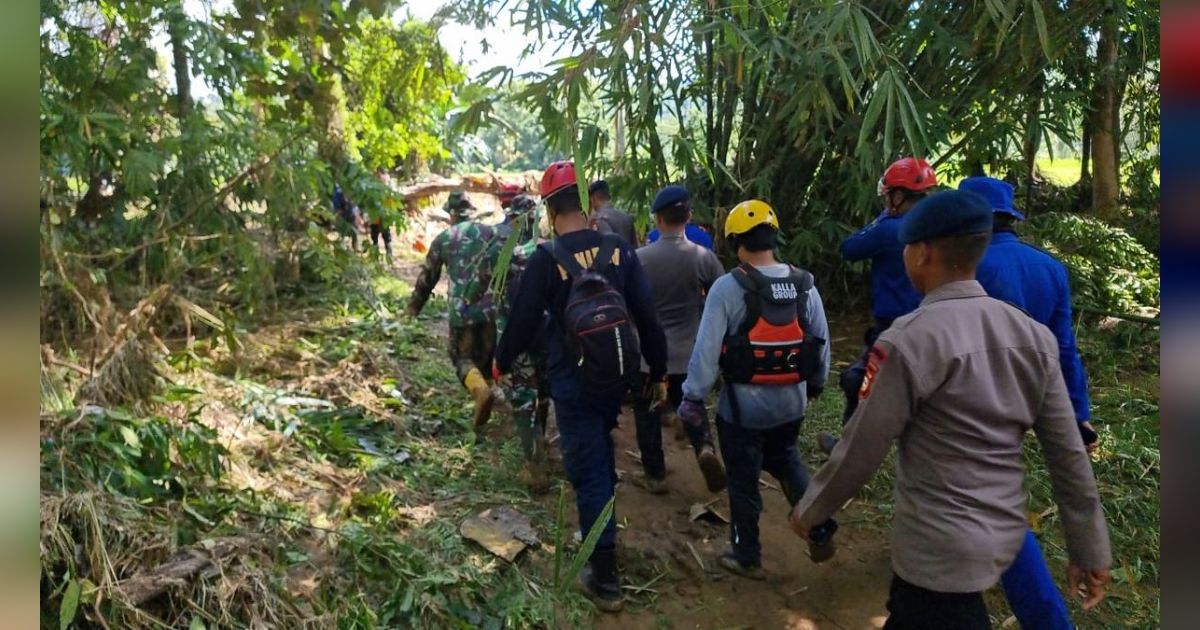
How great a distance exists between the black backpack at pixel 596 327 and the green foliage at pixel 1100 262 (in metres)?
5.14

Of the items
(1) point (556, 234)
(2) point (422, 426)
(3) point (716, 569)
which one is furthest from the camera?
(2) point (422, 426)

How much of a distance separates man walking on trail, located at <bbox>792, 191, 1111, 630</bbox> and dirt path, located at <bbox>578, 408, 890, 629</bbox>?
1.40 m

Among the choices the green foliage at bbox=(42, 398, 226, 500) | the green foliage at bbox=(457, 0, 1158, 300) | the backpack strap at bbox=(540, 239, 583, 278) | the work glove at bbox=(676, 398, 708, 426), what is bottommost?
the green foliage at bbox=(42, 398, 226, 500)

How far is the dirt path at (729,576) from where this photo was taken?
3.24 metres

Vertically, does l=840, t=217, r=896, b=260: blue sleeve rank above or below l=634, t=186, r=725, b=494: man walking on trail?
above

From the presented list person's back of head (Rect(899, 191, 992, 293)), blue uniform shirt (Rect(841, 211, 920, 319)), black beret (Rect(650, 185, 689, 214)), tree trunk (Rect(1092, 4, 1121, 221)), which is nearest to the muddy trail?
blue uniform shirt (Rect(841, 211, 920, 319))

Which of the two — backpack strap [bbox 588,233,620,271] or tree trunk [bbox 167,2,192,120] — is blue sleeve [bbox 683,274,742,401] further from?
tree trunk [bbox 167,2,192,120]

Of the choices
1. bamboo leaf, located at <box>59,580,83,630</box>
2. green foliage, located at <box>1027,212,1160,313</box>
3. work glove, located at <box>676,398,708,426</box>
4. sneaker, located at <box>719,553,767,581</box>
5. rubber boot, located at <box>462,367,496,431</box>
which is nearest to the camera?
bamboo leaf, located at <box>59,580,83,630</box>

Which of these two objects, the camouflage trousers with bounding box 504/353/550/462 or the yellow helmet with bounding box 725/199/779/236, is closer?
the yellow helmet with bounding box 725/199/779/236

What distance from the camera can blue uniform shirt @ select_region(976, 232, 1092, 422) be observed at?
272 centimetres

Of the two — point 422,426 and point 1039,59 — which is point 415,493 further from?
point 1039,59
